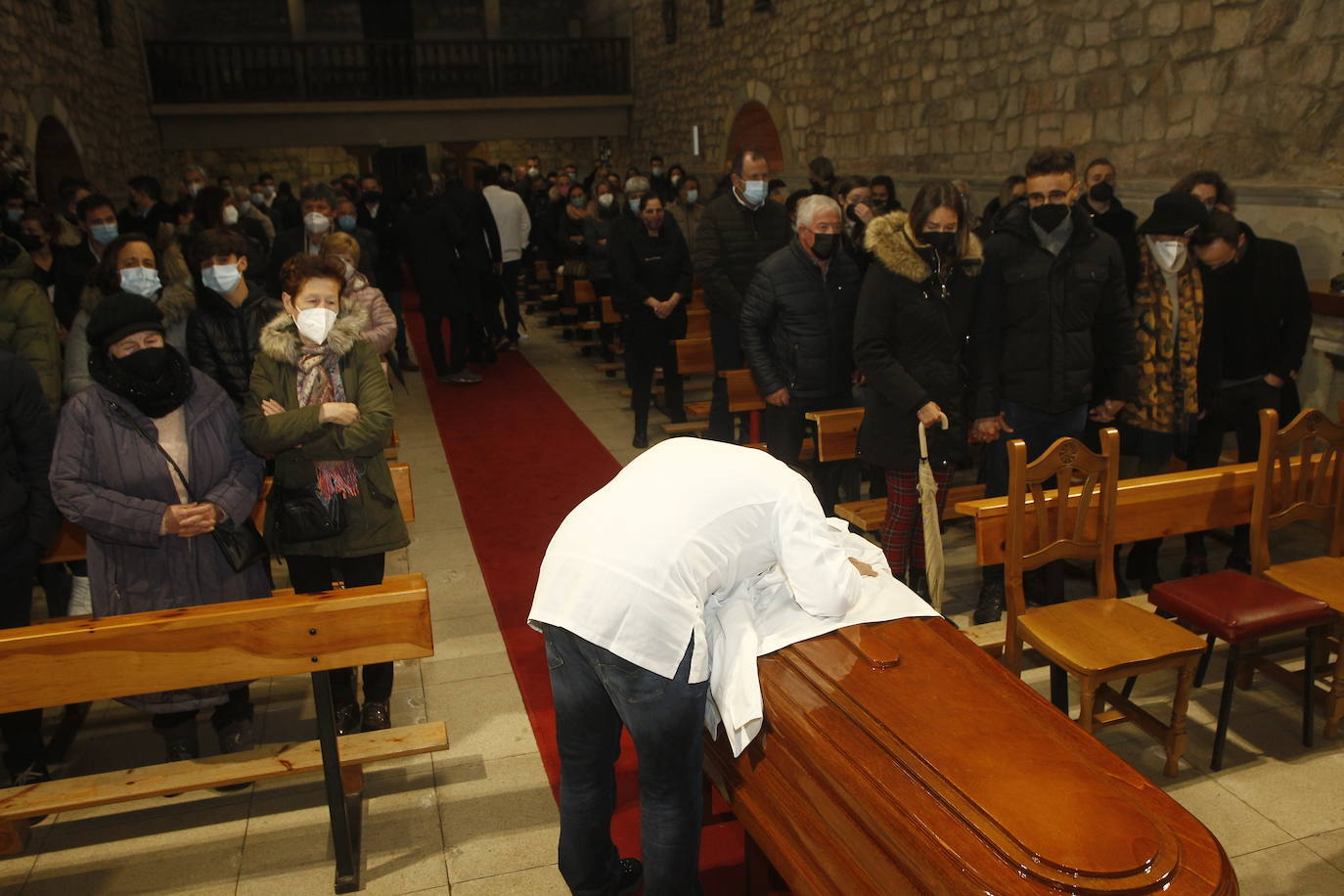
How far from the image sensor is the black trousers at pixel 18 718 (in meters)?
2.94

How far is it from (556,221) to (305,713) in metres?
8.04

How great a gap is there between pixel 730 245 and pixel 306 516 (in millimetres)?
3103

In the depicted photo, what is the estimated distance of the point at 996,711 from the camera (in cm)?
191

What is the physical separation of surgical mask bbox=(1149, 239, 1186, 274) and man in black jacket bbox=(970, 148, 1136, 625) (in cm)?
25

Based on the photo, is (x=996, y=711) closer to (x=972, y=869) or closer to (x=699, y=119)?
(x=972, y=869)

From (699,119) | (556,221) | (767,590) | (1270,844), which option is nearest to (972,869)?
(767,590)

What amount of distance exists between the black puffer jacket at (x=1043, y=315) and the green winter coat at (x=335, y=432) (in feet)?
6.88

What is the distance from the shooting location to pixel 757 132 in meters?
13.8

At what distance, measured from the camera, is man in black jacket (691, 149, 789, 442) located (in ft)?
17.4

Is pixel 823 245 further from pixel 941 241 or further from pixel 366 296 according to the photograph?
pixel 366 296

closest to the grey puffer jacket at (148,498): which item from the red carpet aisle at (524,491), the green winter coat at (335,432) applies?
the green winter coat at (335,432)

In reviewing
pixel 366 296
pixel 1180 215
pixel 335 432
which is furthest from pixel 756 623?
pixel 366 296

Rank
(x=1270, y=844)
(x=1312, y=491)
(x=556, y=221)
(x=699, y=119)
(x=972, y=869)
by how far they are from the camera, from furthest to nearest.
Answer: (x=699, y=119) → (x=556, y=221) → (x=1312, y=491) → (x=1270, y=844) → (x=972, y=869)

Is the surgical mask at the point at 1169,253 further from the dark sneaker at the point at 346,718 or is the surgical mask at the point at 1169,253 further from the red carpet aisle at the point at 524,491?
the dark sneaker at the point at 346,718
